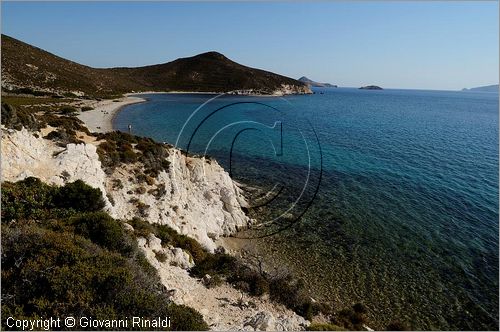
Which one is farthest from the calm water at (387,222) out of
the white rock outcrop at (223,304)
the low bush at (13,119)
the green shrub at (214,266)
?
the low bush at (13,119)

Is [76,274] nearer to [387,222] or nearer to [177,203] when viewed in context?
[177,203]

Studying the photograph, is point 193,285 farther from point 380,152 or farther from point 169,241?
point 380,152

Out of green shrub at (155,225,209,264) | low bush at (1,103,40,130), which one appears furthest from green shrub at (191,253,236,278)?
low bush at (1,103,40,130)

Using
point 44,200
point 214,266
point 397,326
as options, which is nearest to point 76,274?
point 44,200

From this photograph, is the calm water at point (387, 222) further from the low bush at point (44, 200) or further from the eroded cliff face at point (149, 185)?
the low bush at point (44, 200)

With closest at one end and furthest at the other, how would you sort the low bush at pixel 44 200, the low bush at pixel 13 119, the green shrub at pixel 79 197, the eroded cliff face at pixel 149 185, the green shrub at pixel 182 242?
the low bush at pixel 44 200
the green shrub at pixel 79 197
the green shrub at pixel 182 242
the eroded cliff face at pixel 149 185
the low bush at pixel 13 119
